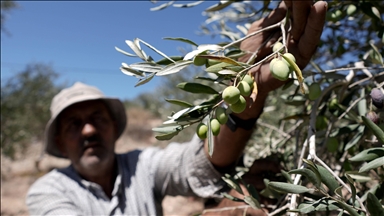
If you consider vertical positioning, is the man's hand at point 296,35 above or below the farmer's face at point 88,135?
above

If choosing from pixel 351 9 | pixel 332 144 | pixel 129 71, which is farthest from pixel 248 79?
pixel 351 9

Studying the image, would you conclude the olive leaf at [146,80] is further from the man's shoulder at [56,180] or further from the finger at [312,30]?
the man's shoulder at [56,180]

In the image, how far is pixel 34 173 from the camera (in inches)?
419

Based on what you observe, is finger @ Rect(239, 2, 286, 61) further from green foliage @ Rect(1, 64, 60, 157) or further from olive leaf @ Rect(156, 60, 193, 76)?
green foliage @ Rect(1, 64, 60, 157)

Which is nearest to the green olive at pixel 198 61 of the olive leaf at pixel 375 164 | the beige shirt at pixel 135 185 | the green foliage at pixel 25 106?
the olive leaf at pixel 375 164

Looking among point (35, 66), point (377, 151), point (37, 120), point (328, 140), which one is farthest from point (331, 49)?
point (35, 66)

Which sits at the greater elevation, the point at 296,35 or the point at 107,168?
the point at 296,35

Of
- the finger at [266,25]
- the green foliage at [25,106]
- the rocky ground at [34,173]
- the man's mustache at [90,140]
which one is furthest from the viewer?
the green foliage at [25,106]

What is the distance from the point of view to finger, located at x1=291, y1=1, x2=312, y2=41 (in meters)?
0.81

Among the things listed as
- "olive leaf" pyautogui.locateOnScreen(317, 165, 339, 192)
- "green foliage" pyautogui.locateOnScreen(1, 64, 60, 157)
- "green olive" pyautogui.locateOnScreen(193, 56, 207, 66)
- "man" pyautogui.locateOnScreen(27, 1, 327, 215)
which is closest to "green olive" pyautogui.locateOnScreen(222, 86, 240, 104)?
"green olive" pyautogui.locateOnScreen(193, 56, 207, 66)

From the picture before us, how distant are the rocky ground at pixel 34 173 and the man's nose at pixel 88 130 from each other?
2.39m

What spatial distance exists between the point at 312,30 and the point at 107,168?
155 centimetres

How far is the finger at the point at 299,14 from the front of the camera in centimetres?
81

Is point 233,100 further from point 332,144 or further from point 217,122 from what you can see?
point 332,144
